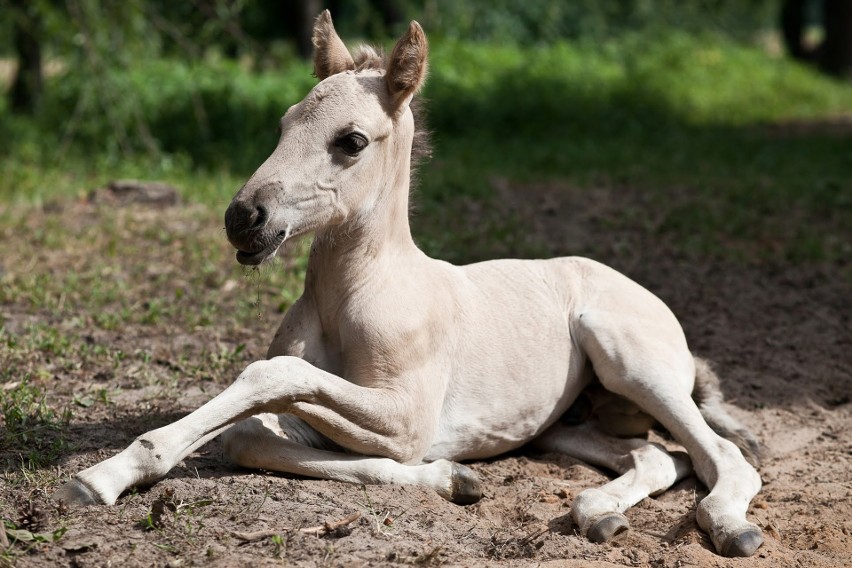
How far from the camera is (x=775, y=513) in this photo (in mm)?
4410

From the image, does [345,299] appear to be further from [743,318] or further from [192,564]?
[743,318]

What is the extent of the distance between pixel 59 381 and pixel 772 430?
3.78 meters

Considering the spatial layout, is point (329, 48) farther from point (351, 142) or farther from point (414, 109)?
point (351, 142)

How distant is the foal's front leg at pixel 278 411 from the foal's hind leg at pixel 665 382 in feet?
3.51

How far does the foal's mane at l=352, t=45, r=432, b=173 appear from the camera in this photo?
4336 millimetres

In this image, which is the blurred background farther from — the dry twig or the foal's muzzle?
the dry twig

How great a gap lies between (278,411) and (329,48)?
1.62 m

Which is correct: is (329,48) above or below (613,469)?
above

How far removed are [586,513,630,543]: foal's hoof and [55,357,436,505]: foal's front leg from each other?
817 mm

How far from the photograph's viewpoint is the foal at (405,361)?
382 cm

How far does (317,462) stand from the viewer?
409cm

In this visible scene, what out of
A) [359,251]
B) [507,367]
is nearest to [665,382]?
[507,367]

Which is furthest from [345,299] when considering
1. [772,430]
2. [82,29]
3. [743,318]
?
[82,29]

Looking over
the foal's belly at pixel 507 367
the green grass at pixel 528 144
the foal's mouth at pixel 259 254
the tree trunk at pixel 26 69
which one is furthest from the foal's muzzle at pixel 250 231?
the tree trunk at pixel 26 69
